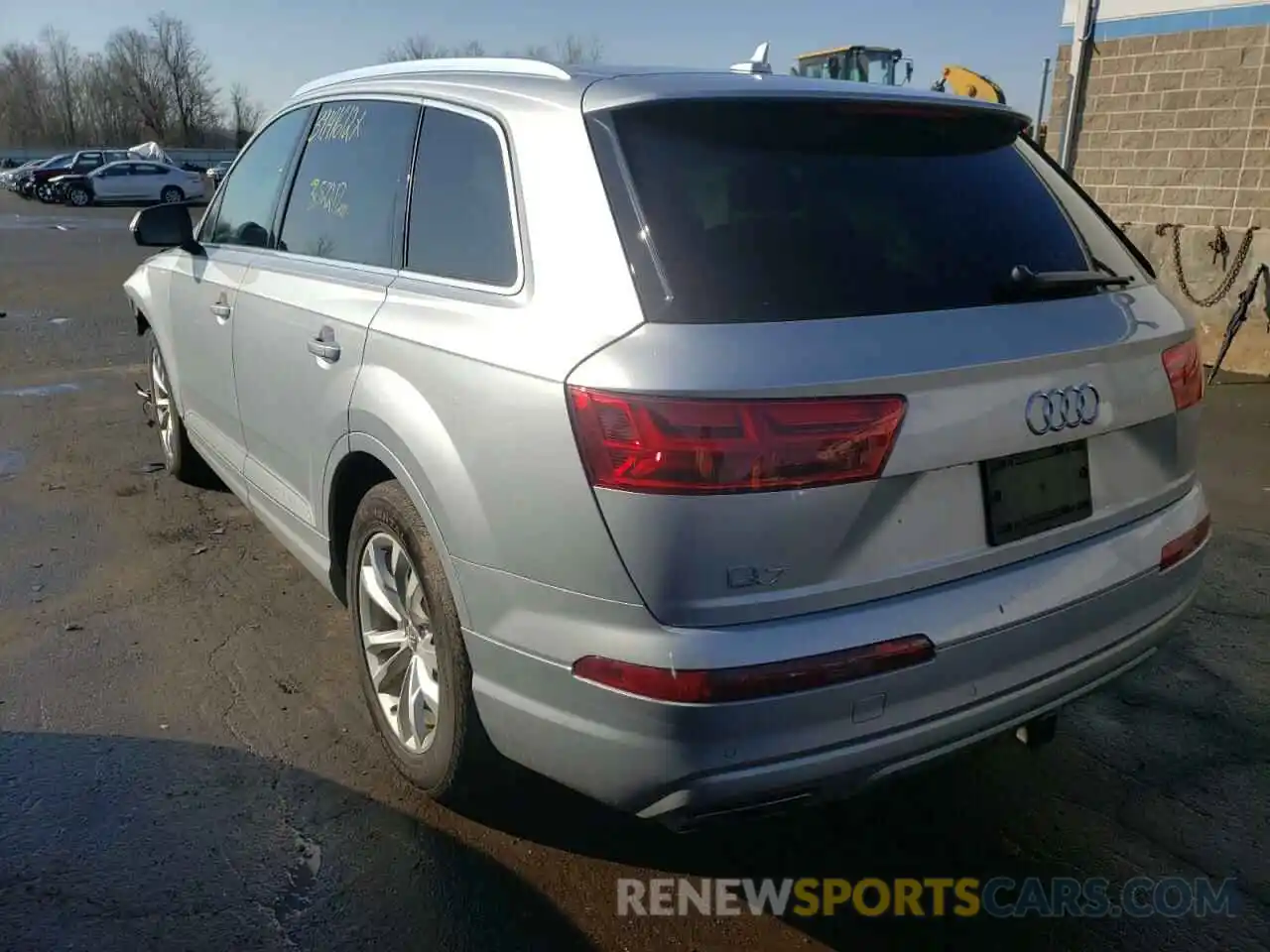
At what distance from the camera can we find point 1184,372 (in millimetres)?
2537

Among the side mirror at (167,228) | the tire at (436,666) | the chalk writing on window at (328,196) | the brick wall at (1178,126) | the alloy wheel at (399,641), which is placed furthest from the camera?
the brick wall at (1178,126)

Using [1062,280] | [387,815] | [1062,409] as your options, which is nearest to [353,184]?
[387,815]

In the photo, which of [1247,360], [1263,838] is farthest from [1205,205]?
[1263,838]

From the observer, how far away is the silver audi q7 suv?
190 centimetres

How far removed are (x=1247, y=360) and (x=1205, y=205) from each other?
1.94m

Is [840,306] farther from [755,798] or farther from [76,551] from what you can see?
[76,551]

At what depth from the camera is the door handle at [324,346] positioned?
2939 millimetres

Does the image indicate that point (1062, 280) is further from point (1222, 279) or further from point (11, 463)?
point (1222, 279)

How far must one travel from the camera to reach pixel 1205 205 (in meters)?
9.31

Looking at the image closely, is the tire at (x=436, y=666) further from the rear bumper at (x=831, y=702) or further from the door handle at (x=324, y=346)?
the door handle at (x=324, y=346)

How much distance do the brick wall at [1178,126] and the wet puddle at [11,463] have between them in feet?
31.7

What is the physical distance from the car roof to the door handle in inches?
29.8

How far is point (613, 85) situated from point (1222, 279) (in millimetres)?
7777

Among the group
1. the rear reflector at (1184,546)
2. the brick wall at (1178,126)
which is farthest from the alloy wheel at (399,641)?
the brick wall at (1178,126)
